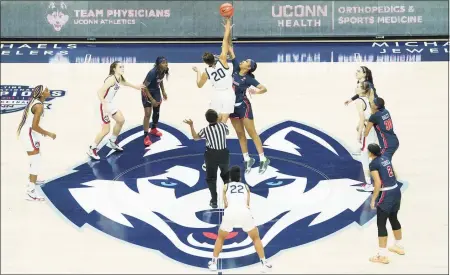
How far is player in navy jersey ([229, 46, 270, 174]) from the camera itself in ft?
51.0

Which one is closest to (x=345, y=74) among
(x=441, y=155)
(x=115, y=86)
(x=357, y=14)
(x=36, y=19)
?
(x=357, y=14)

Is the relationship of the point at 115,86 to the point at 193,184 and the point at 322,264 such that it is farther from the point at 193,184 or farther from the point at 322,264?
the point at 322,264

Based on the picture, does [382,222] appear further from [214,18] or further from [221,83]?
[214,18]

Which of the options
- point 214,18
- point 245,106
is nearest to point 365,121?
point 245,106

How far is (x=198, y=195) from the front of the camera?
15.1 m

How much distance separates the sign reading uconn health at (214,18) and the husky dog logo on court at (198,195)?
313 inches

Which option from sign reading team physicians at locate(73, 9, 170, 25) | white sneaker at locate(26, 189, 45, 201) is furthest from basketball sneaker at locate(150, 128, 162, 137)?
sign reading team physicians at locate(73, 9, 170, 25)

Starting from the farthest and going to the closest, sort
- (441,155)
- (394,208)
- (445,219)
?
1. (441,155)
2. (445,219)
3. (394,208)

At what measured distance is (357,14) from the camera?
25.2m

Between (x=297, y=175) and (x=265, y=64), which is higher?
(x=265, y=64)

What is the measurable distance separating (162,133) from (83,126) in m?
1.75

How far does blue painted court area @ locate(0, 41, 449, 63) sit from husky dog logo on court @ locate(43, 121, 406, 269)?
5.99 metres

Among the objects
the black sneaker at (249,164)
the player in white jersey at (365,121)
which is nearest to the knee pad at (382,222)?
the player in white jersey at (365,121)

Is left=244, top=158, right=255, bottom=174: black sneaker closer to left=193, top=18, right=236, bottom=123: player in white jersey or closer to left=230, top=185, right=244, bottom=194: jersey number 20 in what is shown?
left=193, top=18, right=236, bottom=123: player in white jersey
